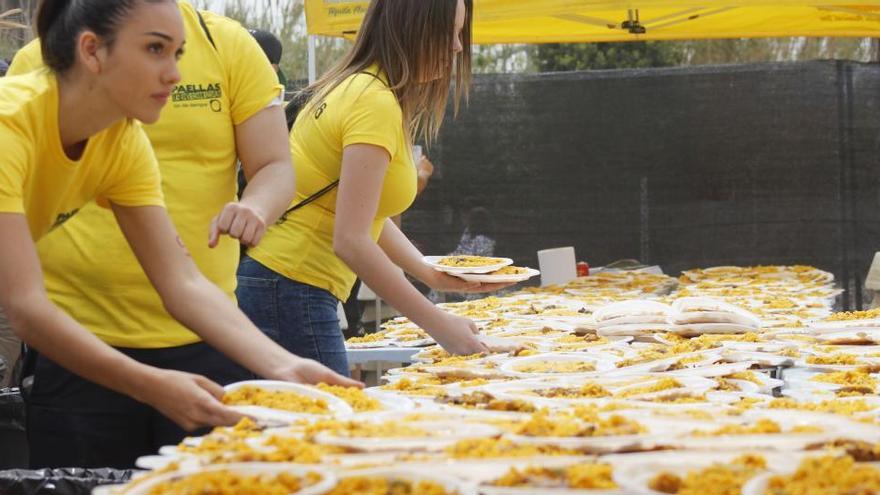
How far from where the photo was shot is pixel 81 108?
215 centimetres

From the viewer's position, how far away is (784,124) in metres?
8.26

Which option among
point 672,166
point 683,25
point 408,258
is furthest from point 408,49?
point 683,25

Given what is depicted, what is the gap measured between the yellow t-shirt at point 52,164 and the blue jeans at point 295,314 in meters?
0.81

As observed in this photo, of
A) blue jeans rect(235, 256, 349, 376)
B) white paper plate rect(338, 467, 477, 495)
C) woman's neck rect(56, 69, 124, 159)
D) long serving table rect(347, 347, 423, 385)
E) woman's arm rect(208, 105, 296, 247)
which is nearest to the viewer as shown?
white paper plate rect(338, 467, 477, 495)

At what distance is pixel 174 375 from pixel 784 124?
22.3 ft

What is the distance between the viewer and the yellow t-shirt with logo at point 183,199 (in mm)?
2680

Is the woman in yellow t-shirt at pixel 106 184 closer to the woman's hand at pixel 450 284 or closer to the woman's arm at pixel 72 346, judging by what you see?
the woman's arm at pixel 72 346

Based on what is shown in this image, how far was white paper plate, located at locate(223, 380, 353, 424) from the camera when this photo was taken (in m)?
1.99

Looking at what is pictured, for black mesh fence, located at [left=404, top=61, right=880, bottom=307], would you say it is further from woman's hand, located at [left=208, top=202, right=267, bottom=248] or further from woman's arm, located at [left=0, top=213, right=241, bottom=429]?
woman's arm, located at [left=0, top=213, right=241, bottom=429]

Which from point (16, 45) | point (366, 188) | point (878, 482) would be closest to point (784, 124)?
point (16, 45)

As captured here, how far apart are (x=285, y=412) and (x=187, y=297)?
46 centimetres

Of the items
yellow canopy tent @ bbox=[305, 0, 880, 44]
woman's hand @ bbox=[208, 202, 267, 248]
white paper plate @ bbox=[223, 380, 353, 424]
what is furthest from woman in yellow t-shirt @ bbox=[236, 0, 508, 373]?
yellow canopy tent @ bbox=[305, 0, 880, 44]

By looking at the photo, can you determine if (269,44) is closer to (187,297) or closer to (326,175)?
(326,175)

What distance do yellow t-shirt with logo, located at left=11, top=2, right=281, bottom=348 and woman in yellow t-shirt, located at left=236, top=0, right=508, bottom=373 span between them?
0.90 feet
